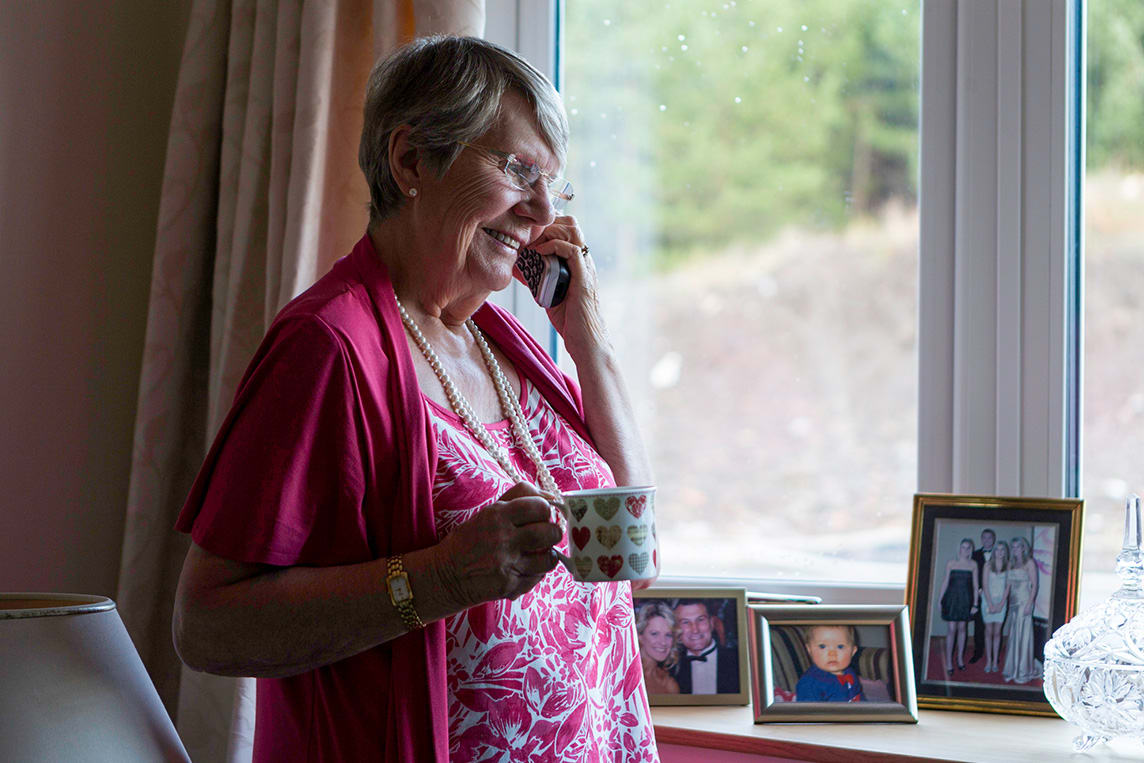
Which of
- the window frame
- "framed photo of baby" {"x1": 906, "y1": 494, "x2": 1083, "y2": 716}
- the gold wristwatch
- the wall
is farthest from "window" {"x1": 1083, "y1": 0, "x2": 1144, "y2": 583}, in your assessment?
the wall

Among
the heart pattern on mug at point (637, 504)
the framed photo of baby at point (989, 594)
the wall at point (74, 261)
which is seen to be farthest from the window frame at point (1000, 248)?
the wall at point (74, 261)

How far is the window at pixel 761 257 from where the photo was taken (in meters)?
1.93

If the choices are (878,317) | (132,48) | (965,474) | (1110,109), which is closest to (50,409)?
(132,48)

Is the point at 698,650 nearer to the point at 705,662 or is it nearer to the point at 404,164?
the point at 705,662

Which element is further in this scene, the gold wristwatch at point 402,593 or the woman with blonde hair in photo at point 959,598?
the woman with blonde hair in photo at point 959,598

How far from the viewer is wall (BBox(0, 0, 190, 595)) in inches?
72.2

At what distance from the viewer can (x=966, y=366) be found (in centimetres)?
184

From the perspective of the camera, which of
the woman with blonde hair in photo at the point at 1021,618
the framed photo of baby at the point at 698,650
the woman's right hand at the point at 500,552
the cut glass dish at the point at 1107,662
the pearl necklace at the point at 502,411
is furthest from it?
the framed photo of baby at the point at 698,650

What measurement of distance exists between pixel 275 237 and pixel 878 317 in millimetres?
1080

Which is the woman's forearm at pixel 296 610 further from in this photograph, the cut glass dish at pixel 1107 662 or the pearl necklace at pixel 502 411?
the cut glass dish at pixel 1107 662

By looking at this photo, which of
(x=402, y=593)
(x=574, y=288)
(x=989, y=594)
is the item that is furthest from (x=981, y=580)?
(x=402, y=593)

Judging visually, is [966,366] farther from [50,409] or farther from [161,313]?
[50,409]

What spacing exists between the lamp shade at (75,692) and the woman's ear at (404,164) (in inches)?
24.4

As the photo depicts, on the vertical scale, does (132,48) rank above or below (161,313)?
above
